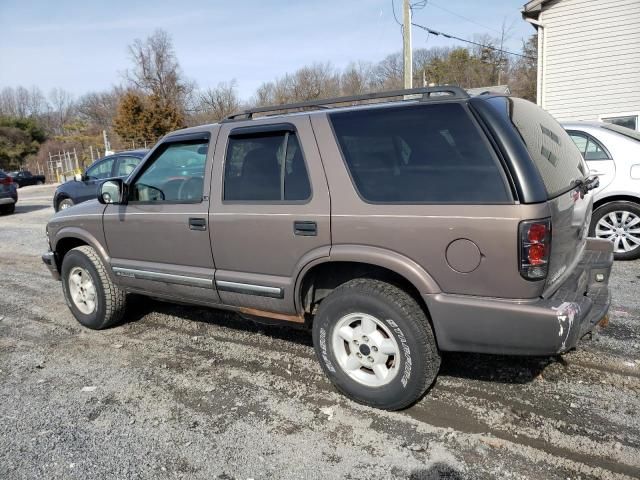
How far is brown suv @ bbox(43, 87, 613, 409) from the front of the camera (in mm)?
2477

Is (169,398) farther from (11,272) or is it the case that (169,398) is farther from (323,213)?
(11,272)

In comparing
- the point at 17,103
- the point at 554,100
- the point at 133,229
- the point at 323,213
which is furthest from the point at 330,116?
the point at 17,103

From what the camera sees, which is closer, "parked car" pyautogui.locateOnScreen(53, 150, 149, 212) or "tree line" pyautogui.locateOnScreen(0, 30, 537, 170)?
"parked car" pyautogui.locateOnScreen(53, 150, 149, 212)

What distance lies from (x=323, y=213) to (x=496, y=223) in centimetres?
105

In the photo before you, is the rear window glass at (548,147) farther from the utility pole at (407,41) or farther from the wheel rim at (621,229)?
A: the utility pole at (407,41)

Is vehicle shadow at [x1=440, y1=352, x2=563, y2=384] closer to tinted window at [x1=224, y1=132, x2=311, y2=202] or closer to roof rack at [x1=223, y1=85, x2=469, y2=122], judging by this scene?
tinted window at [x1=224, y1=132, x2=311, y2=202]

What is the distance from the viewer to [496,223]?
243cm

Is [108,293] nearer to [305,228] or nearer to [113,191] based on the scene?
[113,191]

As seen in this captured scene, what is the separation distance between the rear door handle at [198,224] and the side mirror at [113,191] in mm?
885

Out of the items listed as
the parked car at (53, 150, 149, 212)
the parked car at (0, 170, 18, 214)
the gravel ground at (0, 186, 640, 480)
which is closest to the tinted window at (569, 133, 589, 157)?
the gravel ground at (0, 186, 640, 480)

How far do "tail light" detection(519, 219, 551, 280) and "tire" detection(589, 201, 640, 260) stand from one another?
13.5ft

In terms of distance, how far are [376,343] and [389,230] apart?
28.1 inches

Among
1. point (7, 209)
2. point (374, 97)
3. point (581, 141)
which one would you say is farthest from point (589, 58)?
point (7, 209)

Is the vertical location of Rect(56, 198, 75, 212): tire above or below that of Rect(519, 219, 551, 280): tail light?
below
